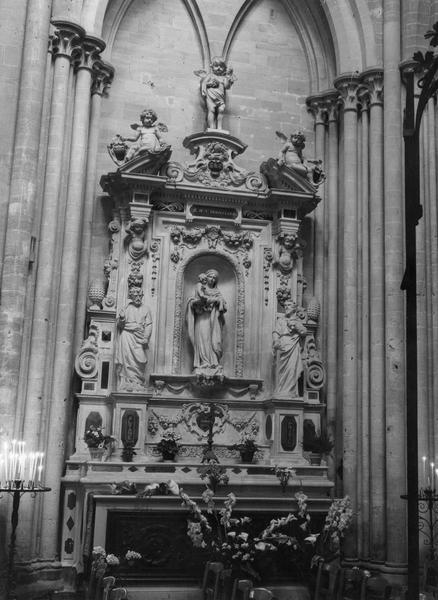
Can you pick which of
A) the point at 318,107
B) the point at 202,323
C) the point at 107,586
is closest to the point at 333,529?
the point at 202,323

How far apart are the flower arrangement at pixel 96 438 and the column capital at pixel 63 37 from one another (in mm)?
5967

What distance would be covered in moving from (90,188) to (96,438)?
13.9 ft

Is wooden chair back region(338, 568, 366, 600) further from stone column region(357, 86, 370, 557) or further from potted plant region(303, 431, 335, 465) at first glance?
potted plant region(303, 431, 335, 465)

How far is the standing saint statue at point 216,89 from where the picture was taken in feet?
47.1

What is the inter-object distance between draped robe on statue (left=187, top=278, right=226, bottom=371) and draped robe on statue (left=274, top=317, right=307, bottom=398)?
0.99 m

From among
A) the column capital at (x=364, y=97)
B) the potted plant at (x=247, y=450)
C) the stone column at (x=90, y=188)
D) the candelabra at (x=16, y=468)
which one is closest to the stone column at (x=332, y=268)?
the column capital at (x=364, y=97)

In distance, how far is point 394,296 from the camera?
41.8 ft

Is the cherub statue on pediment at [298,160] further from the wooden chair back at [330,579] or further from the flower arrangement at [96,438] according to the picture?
the wooden chair back at [330,579]

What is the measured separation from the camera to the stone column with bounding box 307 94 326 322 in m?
14.3

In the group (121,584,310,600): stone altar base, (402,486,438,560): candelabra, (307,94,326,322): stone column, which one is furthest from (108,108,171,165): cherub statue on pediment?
(402,486,438,560): candelabra

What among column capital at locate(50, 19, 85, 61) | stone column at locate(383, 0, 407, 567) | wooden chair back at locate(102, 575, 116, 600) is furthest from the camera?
column capital at locate(50, 19, 85, 61)

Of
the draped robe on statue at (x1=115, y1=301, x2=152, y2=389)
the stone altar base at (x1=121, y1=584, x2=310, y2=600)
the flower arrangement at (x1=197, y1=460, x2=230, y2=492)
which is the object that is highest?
the draped robe on statue at (x1=115, y1=301, x2=152, y2=389)

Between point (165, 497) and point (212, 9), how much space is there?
9267 millimetres

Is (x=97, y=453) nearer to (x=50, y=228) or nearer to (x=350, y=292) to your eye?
(x=50, y=228)
